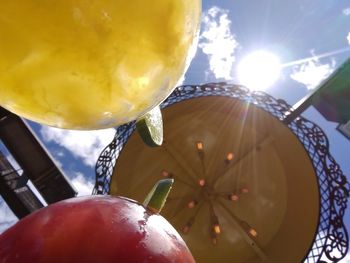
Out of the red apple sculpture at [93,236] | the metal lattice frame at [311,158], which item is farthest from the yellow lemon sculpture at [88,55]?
the metal lattice frame at [311,158]

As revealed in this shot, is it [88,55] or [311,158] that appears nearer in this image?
[88,55]

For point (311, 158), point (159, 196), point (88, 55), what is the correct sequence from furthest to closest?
point (311, 158) → point (159, 196) → point (88, 55)

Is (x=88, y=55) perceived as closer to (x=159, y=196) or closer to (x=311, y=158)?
(x=159, y=196)

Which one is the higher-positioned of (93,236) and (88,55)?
(88,55)

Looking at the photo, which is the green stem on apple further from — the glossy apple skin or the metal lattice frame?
the metal lattice frame

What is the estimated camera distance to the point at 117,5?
45 cm

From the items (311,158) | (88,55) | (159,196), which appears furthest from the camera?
(311,158)

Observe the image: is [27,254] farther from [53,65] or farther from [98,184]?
[98,184]

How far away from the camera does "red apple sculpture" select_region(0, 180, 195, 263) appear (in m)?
0.53

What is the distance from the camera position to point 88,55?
0.47 metres

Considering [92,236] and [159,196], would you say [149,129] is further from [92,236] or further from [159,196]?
[92,236]

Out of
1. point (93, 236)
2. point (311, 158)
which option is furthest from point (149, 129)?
point (311, 158)

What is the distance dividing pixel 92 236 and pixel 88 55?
239mm

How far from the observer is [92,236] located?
0.56 meters
